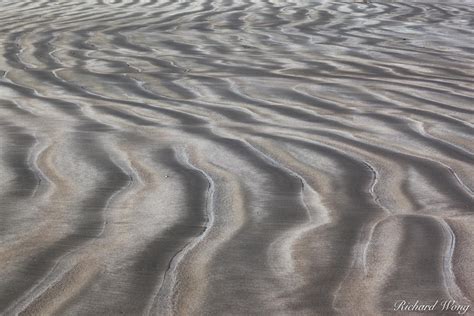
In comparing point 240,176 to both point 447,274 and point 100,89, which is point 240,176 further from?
point 100,89

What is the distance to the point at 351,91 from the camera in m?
5.75

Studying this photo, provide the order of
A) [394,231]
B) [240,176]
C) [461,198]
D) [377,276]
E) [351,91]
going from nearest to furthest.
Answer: [377,276], [394,231], [461,198], [240,176], [351,91]

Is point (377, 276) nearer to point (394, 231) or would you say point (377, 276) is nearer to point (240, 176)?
point (394, 231)

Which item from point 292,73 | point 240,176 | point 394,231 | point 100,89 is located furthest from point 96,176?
point 292,73

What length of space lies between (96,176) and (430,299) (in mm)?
1614

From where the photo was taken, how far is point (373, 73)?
6.48 metres

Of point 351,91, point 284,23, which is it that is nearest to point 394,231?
point 351,91

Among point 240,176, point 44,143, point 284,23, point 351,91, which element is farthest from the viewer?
point 284,23

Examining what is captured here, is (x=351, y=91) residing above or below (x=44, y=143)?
below

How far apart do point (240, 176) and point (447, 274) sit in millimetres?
1263

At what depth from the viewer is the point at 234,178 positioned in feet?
11.8

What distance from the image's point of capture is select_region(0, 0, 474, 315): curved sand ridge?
243cm

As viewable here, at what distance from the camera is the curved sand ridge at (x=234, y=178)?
95.8 inches

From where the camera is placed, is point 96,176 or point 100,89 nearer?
point 96,176
